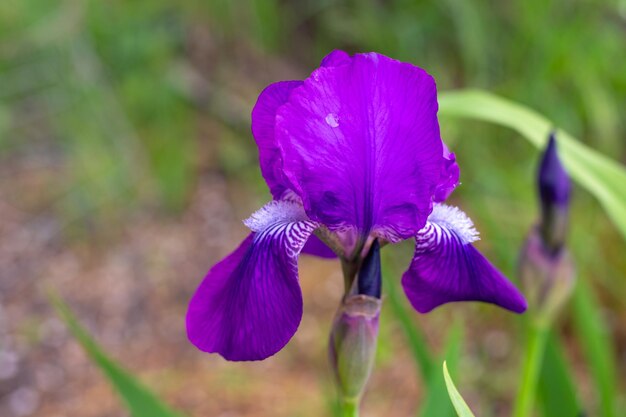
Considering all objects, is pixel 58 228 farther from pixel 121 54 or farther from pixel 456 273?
pixel 456 273

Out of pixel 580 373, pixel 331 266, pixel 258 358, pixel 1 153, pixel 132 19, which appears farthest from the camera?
pixel 1 153

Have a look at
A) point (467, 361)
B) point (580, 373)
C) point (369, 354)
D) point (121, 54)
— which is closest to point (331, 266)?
point (467, 361)

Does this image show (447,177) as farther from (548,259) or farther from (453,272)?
(548,259)

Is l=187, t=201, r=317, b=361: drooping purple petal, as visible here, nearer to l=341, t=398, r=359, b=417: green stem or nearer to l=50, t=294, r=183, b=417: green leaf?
l=341, t=398, r=359, b=417: green stem

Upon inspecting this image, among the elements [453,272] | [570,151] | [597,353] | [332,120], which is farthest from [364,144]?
[597,353]

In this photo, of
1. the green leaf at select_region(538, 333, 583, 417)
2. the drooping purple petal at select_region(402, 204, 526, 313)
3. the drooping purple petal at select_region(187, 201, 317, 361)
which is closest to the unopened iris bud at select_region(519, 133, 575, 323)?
the green leaf at select_region(538, 333, 583, 417)

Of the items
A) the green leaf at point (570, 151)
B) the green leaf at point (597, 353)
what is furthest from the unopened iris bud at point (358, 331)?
the green leaf at point (597, 353)
